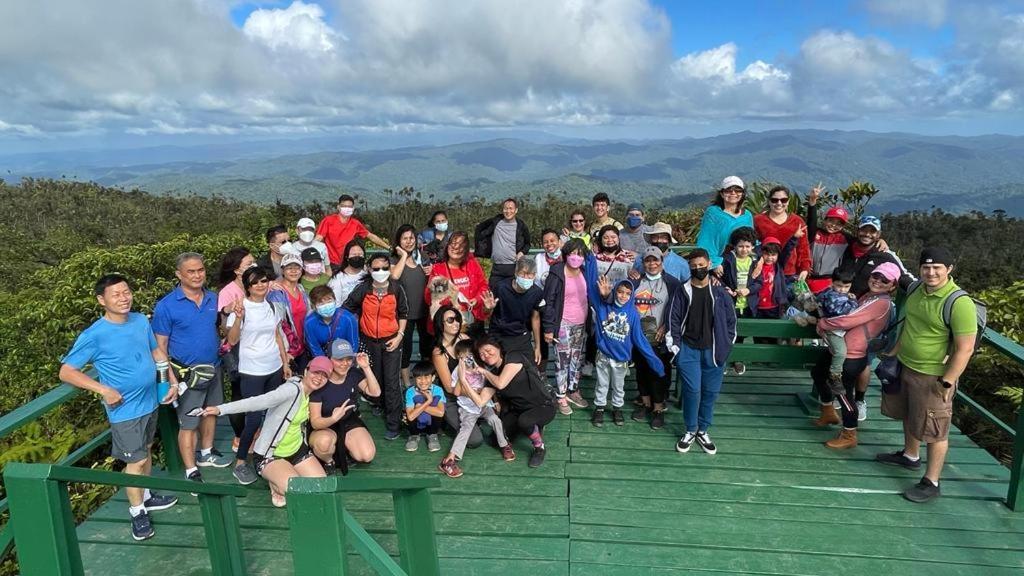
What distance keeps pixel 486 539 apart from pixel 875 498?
9.53 ft

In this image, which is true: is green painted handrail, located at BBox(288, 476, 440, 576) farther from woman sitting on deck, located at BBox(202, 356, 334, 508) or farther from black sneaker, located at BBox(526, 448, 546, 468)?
black sneaker, located at BBox(526, 448, 546, 468)

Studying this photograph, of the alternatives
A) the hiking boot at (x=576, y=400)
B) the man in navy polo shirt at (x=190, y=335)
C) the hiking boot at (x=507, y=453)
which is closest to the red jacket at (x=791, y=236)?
the hiking boot at (x=576, y=400)

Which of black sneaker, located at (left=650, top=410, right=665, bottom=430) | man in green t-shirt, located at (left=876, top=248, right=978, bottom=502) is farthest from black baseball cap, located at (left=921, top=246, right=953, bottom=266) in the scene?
black sneaker, located at (left=650, top=410, right=665, bottom=430)

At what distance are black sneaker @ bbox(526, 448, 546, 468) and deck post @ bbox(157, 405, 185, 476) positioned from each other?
2.77 meters

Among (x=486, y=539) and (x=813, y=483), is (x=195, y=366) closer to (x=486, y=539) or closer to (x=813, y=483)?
(x=486, y=539)

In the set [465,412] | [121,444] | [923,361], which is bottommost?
[465,412]

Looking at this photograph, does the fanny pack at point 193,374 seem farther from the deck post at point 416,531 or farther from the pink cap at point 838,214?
the pink cap at point 838,214

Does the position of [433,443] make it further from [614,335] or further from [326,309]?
[614,335]

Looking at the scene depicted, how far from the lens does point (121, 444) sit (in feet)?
12.8

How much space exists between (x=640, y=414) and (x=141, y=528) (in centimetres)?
411

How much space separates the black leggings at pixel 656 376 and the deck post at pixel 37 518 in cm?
430

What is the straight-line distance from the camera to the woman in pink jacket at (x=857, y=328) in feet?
15.5

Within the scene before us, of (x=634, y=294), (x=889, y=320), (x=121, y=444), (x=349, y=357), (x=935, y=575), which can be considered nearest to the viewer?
(x=935, y=575)

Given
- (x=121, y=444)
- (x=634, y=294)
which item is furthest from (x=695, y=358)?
(x=121, y=444)
